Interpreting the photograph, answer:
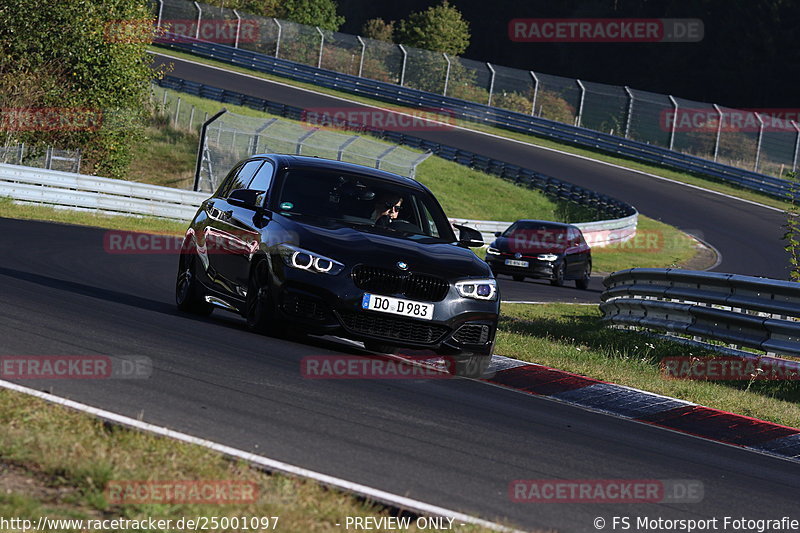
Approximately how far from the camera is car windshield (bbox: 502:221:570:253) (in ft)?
88.5

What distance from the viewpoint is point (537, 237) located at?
27.2m

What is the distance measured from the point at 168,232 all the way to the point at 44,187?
2.83 metres

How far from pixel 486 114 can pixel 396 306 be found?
47.4 meters

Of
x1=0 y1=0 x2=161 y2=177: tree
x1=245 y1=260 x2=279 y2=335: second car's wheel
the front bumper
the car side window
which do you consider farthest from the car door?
x1=0 y1=0 x2=161 y2=177: tree

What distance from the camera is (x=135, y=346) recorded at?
28.1 ft

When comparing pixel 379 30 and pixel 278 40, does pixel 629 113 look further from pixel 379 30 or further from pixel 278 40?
pixel 379 30

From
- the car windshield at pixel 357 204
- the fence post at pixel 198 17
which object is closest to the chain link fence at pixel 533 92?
the fence post at pixel 198 17

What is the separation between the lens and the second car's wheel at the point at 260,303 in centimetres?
973

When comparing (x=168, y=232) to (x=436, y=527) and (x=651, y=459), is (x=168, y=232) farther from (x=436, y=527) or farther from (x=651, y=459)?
(x=436, y=527)

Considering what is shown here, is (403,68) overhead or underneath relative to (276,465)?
underneath

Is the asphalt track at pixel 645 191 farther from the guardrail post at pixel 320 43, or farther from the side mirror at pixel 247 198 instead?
the side mirror at pixel 247 198

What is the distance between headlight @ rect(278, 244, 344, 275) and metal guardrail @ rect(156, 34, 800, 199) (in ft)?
137

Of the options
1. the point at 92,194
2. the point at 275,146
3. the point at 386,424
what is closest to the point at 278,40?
the point at 275,146

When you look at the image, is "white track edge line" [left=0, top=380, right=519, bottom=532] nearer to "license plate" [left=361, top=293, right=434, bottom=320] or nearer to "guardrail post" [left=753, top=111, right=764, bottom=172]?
"license plate" [left=361, top=293, right=434, bottom=320]
